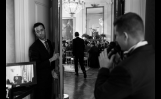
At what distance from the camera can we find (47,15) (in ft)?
11.6

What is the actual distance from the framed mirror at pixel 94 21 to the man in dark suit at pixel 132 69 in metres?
10.0

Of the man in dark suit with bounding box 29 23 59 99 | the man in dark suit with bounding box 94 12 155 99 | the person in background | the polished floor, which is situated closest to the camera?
the man in dark suit with bounding box 94 12 155 99

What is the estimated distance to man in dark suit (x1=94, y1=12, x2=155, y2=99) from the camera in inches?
43.2

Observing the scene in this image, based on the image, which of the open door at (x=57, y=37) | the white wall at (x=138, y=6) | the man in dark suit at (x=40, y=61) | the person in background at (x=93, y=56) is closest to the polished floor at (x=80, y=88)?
the open door at (x=57, y=37)

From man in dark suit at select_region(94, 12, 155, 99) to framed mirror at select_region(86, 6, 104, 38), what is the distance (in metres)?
10.0

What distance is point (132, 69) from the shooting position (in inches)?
42.9

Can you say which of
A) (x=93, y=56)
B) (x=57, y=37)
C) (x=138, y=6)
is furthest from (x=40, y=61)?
(x=93, y=56)

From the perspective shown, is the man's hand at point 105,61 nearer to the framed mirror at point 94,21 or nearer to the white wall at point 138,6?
the white wall at point 138,6

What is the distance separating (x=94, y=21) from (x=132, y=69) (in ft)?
34.9

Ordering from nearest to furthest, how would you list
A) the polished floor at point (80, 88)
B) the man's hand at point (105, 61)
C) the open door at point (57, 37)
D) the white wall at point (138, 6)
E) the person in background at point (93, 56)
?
1. the man's hand at point (105, 61)
2. the white wall at point (138, 6)
3. the open door at point (57, 37)
4. the polished floor at point (80, 88)
5. the person in background at point (93, 56)

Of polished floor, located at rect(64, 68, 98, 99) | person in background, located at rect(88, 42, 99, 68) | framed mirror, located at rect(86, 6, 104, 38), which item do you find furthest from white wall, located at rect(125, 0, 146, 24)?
framed mirror, located at rect(86, 6, 104, 38)

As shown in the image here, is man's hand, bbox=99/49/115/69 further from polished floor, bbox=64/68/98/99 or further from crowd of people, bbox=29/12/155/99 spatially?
polished floor, bbox=64/68/98/99

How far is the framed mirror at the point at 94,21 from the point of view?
11367 millimetres

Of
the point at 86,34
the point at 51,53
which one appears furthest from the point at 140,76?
the point at 86,34
